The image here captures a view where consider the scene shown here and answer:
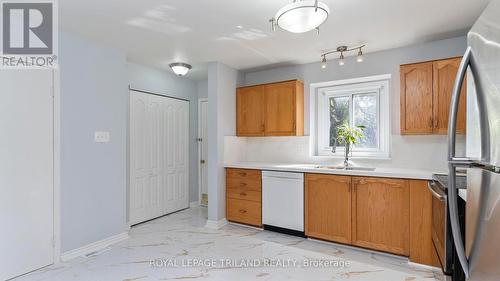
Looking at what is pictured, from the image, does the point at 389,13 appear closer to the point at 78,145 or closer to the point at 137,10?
the point at 137,10

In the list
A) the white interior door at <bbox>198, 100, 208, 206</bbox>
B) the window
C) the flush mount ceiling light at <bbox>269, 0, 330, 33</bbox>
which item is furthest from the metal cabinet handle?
the white interior door at <bbox>198, 100, 208, 206</bbox>

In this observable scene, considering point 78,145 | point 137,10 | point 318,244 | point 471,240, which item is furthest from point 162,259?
point 471,240

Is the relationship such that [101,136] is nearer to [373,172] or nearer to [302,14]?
[302,14]

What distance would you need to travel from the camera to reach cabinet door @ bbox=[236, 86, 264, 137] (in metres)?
3.75

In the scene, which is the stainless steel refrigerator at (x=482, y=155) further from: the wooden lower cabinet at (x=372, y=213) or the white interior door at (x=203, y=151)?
the white interior door at (x=203, y=151)

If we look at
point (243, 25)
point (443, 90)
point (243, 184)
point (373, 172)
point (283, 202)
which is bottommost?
point (283, 202)

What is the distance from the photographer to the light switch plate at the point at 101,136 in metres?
2.87

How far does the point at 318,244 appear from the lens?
9.73ft

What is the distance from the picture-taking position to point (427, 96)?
263 cm

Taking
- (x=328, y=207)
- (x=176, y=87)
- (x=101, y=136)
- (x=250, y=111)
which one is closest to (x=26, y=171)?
(x=101, y=136)

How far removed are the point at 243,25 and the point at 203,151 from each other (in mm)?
2780

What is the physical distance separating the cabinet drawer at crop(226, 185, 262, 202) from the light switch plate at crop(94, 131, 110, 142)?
1.69m

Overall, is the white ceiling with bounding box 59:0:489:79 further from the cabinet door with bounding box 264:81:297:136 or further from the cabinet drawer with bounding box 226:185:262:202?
the cabinet drawer with bounding box 226:185:262:202

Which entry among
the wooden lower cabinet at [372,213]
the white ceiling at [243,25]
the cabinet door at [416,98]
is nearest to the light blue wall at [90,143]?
the white ceiling at [243,25]
